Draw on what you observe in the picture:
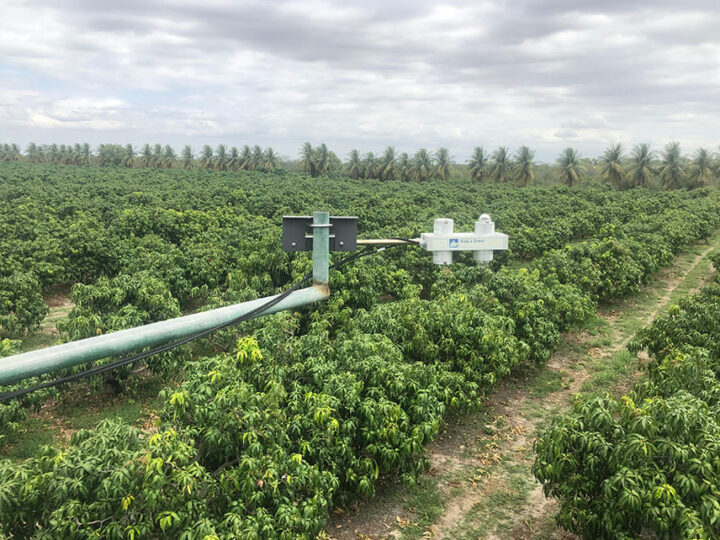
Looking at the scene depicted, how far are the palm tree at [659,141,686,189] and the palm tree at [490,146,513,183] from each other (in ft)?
53.7

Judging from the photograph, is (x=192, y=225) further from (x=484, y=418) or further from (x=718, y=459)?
(x=718, y=459)

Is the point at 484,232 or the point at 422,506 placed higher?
the point at 484,232

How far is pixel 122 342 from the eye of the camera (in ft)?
9.41

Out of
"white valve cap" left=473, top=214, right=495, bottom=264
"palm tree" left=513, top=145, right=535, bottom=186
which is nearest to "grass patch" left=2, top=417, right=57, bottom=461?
"white valve cap" left=473, top=214, right=495, bottom=264

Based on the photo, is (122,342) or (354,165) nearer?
(122,342)

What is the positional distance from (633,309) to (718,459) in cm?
1509

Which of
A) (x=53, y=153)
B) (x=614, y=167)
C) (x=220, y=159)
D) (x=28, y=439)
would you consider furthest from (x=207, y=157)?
(x=28, y=439)

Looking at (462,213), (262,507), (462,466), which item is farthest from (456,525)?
(462,213)

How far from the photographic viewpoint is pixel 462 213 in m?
30.1

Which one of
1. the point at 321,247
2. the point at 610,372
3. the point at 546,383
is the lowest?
the point at 546,383

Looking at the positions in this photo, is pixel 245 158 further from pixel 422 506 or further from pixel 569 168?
pixel 422 506

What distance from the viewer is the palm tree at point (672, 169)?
5609cm

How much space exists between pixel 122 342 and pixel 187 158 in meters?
88.4

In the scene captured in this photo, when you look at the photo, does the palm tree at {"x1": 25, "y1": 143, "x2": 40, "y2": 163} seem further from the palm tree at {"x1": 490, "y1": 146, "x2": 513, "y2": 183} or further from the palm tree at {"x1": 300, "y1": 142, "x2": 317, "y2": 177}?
the palm tree at {"x1": 490, "y1": 146, "x2": 513, "y2": 183}
